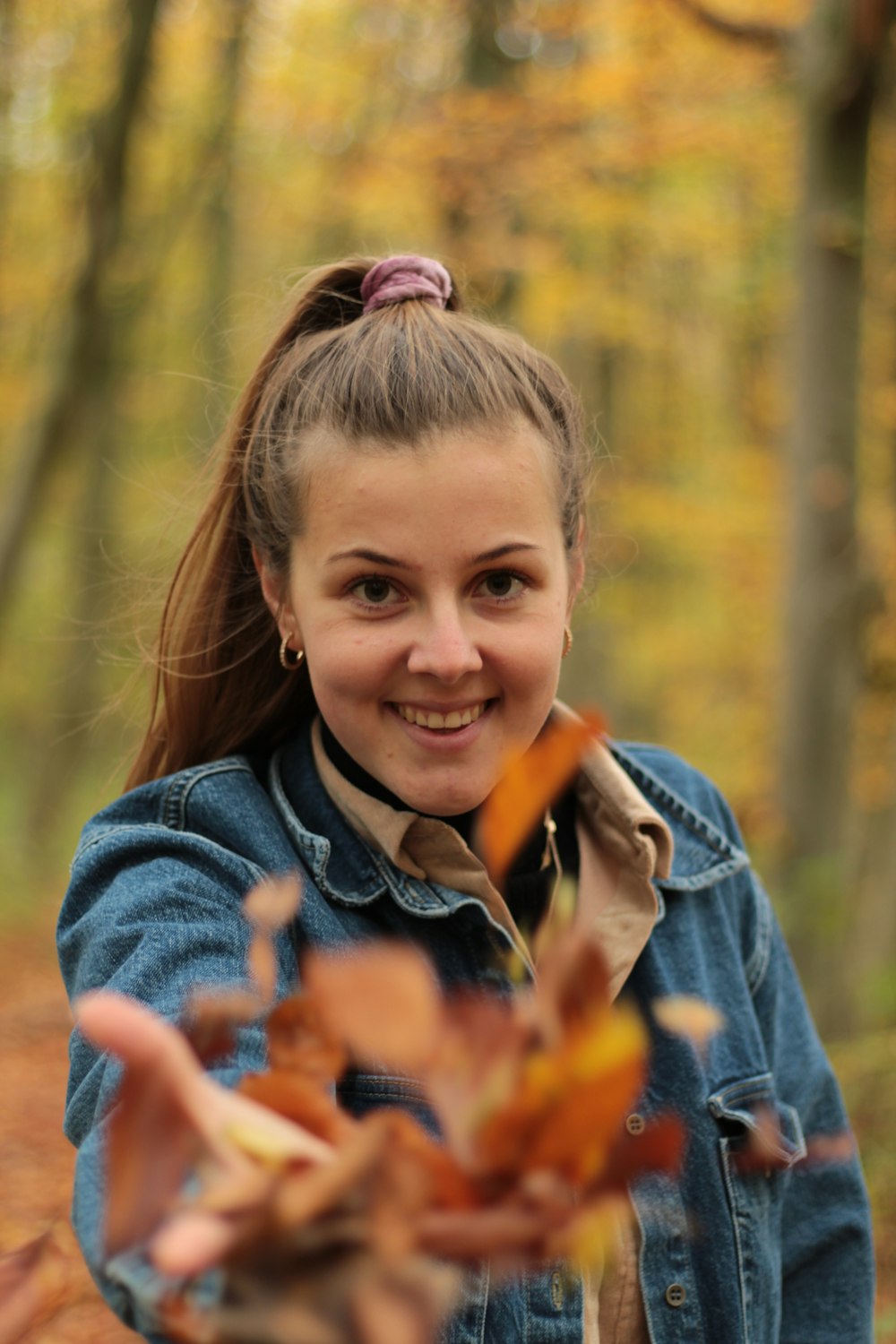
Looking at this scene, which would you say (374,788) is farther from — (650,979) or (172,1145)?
(172,1145)

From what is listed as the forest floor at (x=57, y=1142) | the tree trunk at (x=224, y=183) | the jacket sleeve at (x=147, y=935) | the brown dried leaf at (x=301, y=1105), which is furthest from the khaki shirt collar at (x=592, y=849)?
the tree trunk at (x=224, y=183)

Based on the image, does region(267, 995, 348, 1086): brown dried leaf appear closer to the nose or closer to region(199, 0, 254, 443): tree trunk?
the nose

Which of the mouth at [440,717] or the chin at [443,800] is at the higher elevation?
the mouth at [440,717]

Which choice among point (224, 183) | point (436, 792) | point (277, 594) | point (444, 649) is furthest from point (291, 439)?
point (224, 183)

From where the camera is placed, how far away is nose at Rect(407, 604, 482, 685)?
161 centimetres

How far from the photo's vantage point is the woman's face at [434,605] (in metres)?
1.63

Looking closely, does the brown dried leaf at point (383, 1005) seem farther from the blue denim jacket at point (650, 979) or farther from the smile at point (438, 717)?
the smile at point (438, 717)

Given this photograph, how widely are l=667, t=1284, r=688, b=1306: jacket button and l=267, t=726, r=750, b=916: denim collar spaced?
59 centimetres

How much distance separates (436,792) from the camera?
1725 mm

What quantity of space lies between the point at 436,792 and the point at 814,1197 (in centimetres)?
109

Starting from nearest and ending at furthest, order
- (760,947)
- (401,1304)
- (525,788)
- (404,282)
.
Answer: (401,1304), (525,788), (404,282), (760,947)

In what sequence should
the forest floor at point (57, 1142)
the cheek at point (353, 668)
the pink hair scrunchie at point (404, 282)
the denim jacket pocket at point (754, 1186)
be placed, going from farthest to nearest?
the forest floor at point (57, 1142)
the pink hair scrunchie at point (404, 282)
the denim jacket pocket at point (754, 1186)
the cheek at point (353, 668)

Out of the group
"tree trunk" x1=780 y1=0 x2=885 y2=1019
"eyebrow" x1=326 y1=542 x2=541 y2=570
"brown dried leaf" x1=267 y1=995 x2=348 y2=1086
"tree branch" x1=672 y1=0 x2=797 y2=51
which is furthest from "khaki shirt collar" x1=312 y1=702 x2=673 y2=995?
"tree branch" x1=672 y1=0 x2=797 y2=51

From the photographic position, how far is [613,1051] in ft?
2.05
